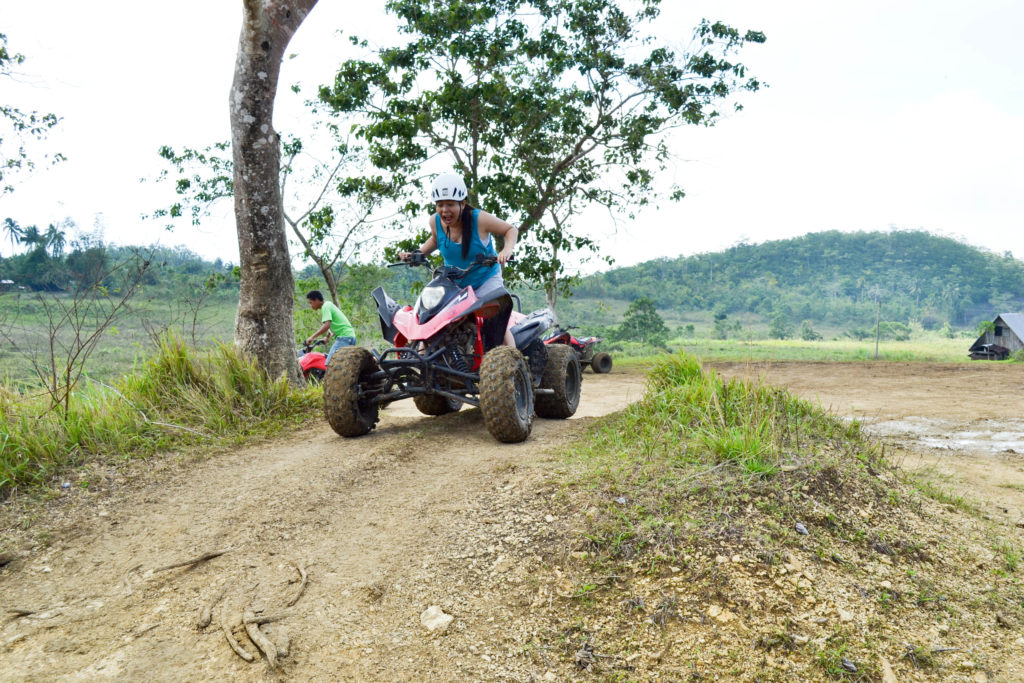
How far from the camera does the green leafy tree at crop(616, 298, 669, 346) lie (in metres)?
35.9

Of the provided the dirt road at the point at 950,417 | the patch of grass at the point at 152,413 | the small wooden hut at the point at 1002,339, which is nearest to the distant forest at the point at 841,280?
the small wooden hut at the point at 1002,339

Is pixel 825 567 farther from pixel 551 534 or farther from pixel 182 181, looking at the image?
pixel 182 181

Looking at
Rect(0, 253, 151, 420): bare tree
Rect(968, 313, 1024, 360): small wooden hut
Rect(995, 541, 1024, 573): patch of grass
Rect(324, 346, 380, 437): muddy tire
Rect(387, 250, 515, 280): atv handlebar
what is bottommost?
Rect(968, 313, 1024, 360): small wooden hut

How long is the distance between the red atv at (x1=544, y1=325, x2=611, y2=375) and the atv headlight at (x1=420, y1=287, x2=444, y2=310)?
18.9 feet

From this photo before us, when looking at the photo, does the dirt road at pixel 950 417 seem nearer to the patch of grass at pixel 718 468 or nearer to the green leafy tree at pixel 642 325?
the patch of grass at pixel 718 468

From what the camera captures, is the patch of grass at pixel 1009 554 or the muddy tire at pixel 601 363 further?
the muddy tire at pixel 601 363

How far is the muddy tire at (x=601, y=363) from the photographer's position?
18906mm


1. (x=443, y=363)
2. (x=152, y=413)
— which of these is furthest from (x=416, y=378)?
(x=152, y=413)

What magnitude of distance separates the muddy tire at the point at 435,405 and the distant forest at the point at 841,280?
51181 mm

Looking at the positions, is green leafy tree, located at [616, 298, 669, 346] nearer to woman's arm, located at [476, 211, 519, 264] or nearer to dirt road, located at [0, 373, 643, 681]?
woman's arm, located at [476, 211, 519, 264]

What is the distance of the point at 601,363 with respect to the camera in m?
19.0

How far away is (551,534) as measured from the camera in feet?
11.7

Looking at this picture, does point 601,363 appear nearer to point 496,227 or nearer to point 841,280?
point 496,227

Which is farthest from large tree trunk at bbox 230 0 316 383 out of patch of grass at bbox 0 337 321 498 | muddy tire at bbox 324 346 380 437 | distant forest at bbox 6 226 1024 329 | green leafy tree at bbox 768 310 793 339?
green leafy tree at bbox 768 310 793 339
